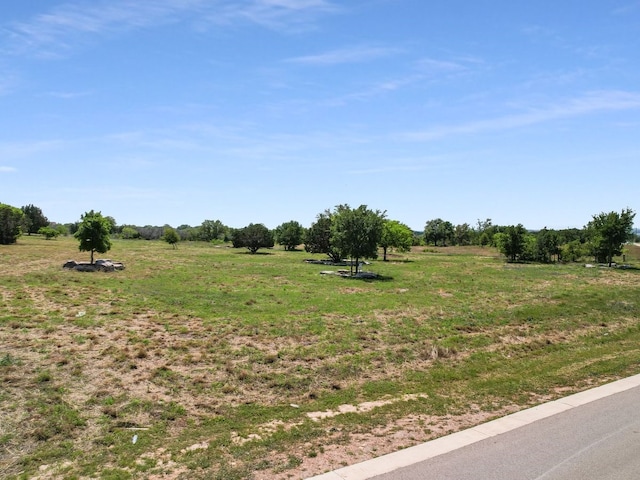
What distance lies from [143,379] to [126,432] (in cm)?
347

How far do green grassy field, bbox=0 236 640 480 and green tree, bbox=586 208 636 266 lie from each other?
31.5 meters

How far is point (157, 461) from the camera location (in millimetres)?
9453

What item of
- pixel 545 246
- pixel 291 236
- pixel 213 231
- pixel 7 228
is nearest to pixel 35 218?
pixel 213 231

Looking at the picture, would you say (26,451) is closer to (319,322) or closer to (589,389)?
(319,322)

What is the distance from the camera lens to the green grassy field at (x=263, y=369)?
9969 mm

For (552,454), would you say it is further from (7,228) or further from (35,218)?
(35,218)

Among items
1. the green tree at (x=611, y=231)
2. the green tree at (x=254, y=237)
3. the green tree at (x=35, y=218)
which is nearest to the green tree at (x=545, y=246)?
the green tree at (x=611, y=231)

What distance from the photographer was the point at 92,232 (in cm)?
4156

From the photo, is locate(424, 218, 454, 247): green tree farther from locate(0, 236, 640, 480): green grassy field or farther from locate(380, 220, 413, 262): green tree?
locate(0, 236, 640, 480): green grassy field

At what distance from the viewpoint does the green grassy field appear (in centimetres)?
997

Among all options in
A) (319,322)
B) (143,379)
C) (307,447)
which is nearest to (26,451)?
(143,379)

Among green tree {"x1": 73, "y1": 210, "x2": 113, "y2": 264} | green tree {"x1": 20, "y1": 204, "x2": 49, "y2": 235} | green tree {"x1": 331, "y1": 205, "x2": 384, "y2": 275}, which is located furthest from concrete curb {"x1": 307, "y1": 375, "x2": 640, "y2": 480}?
green tree {"x1": 20, "y1": 204, "x2": 49, "y2": 235}

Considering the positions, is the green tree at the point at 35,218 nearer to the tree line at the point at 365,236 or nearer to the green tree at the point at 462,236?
the tree line at the point at 365,236

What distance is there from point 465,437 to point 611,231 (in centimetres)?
6068
